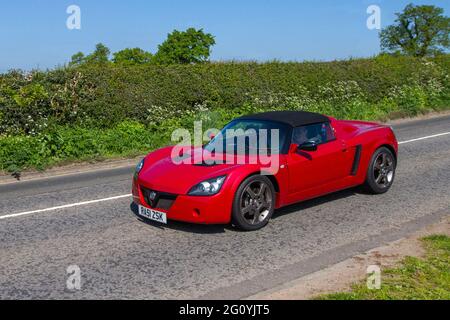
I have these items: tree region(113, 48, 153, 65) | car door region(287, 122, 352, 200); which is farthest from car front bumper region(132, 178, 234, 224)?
tree region(113, 48, 153, 65)

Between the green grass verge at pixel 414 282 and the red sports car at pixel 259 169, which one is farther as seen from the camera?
the red sports car at pixel 259 169

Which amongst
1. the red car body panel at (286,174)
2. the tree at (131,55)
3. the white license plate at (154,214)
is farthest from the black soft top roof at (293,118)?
the tree at (131,55)

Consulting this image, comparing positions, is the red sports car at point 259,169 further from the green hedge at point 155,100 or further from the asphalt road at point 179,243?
the green hedge at point 155,100

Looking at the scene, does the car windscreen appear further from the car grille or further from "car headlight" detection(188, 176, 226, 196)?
the car grille

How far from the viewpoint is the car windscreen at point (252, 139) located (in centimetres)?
749

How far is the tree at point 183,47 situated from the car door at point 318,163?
46732 mm

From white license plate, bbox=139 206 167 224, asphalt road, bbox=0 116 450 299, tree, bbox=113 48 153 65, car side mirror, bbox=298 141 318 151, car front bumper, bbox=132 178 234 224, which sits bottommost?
asphalt road, bbox=0 116 450 299

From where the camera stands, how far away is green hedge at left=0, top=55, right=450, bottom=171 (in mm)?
13367

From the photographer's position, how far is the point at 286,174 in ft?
23.9

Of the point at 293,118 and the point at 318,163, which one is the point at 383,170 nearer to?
the point at 318,163

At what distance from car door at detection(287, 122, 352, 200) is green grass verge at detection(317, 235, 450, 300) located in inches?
79.4

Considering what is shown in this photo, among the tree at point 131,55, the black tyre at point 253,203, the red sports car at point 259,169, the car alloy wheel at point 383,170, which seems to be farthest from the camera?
the tree at point 131,55
